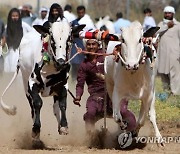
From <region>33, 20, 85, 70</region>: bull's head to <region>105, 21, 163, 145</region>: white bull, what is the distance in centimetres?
67

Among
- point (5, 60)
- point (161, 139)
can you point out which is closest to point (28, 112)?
point (161, 139)

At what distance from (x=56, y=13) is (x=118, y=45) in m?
1.43

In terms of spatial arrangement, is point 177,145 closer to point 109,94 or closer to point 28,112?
point 109,94

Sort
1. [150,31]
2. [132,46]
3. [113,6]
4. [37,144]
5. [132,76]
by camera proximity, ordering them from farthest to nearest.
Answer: [113,6], [37,144], [132,76], [150,31], [132,46]

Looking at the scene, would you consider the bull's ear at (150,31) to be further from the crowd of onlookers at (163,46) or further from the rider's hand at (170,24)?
the rider's hand at (170,24)

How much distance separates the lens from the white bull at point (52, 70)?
36.4ft

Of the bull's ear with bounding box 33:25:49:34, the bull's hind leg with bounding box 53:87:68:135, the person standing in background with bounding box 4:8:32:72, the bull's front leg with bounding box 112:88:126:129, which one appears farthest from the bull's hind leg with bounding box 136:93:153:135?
the person standing in background with bounding box 4:8:32:72

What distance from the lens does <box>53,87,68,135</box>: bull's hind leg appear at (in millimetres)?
11336

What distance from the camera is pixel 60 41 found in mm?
11094

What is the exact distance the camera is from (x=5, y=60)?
18.7 metres

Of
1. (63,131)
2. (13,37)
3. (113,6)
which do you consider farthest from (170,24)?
(113,6)

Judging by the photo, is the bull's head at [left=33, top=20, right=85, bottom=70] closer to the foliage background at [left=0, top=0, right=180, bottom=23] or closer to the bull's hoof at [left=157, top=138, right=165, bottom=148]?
the bull's hoof at [left=157, top=138, right=165, bottom=148]

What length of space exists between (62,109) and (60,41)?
3.12ft

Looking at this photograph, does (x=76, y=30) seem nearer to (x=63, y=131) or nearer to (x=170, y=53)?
(x=63, y=131)
